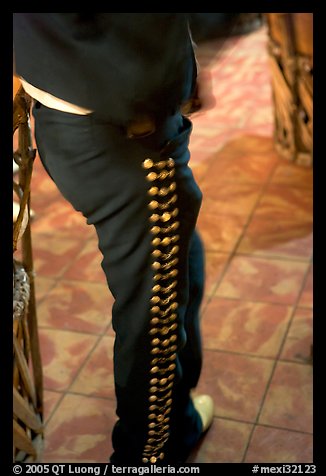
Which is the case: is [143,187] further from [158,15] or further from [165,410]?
[165,410]

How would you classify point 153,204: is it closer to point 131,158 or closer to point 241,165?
point 131,158

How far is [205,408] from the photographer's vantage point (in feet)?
5.57

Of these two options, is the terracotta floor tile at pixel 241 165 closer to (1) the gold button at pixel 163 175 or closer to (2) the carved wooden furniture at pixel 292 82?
(2) the carved wooden furniture at pixel 292 82

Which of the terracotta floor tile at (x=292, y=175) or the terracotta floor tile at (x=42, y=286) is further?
the terracotta floor tile at (x=292, y=175)

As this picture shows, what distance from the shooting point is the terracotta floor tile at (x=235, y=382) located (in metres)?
1.75

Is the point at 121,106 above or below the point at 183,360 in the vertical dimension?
above

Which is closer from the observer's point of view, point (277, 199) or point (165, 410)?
point (165, 410)

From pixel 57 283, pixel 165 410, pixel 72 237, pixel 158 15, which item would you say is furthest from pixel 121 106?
pixel 72 237

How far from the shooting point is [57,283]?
7.50 feet

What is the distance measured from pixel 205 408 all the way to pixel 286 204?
3.55 feet

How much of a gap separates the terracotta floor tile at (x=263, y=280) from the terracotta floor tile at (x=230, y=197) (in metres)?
0.31

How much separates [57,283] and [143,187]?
1206 millimetres

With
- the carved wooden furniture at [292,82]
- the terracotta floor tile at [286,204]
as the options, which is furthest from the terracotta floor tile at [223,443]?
the carved wooden furniture at [292,82]

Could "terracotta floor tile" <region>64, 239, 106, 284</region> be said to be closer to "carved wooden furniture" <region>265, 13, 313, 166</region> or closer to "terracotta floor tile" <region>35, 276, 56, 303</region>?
"terracotta floor tile" <region>35, 276, 56, 303</region>
